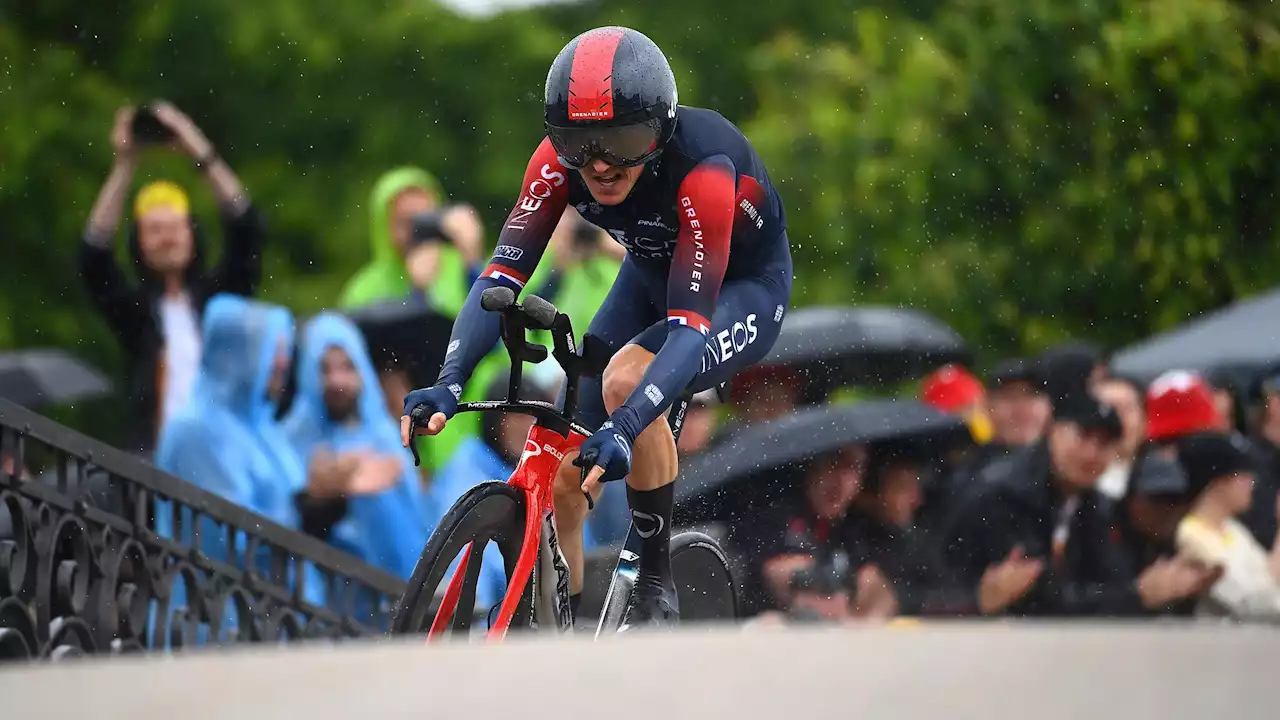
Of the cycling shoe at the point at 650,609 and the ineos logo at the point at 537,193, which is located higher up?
the ineos logo at the point at 537,193

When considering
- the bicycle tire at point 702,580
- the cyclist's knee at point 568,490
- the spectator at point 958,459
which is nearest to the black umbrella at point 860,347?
the spectator at point 958,459

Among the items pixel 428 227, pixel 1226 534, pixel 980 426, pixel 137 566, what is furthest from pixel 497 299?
pixel 980 426

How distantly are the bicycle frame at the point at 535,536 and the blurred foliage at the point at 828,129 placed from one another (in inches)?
388

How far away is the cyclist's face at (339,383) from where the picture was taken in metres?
9.45

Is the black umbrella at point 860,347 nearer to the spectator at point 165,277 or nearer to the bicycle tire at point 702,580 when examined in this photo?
the spectator at point 165,277

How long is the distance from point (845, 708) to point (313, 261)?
67.7ft

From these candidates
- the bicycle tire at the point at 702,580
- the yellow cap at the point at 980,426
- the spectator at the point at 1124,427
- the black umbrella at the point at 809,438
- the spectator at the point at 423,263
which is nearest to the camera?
the bicycle tire at the point at 702,580

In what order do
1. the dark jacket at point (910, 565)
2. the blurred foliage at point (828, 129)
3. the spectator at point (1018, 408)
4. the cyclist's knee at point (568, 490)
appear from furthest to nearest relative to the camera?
the blurred foliage at point (828, 129), the spectator at point (1018, 408), the dark jacket at point (910, 565), the cyclist's knee at point (568, 490)

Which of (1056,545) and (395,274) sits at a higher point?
(395,274)

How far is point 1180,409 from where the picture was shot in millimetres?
10164

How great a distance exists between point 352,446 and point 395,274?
160cm

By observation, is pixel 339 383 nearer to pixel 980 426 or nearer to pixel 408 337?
pixel 408 337

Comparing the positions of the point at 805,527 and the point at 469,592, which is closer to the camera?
the point at 469,592

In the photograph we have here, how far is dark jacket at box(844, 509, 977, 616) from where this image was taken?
9391 mm
